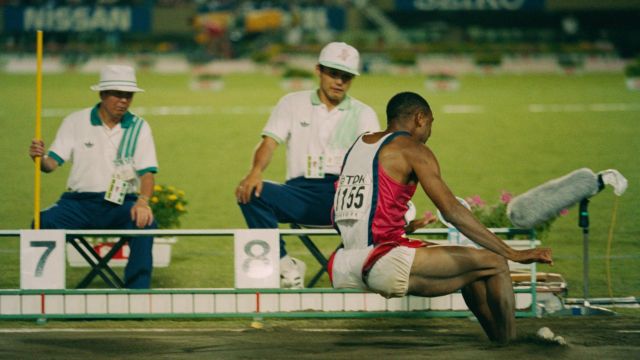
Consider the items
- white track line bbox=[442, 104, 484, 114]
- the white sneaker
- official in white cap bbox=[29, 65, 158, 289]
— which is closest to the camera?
the white sneaker

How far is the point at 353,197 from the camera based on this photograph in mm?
6270

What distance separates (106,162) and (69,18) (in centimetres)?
4676

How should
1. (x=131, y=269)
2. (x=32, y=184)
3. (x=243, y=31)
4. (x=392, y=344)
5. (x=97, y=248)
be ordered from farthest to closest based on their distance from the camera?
(x=243, y=31) < (x=32, y=184) < (x=97, y=248) < (x=131, y=269) < (x=392, y=344)

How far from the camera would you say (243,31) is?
5006 centimetres

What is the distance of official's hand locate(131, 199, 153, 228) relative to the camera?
7.88 meters

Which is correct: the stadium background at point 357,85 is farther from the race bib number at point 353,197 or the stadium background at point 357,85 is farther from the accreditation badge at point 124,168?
the race bib number at point 353,197

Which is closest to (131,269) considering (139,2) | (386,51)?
(386,51)

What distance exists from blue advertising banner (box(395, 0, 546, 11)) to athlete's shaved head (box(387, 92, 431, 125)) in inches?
1869

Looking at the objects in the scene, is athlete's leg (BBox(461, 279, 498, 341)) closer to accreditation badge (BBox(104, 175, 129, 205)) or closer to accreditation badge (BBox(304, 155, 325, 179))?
accreditation badge (BBox(304, 155, 325, 179))


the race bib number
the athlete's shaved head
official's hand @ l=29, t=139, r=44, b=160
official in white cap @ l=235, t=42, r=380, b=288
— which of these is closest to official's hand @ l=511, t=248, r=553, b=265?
the race bib number

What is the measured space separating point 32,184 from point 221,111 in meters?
9.99

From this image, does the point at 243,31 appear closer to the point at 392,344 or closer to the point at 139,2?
the point at 139,2

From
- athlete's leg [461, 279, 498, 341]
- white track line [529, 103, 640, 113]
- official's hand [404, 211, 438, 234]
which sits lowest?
athlete's leg [461, 279, 498, 341]

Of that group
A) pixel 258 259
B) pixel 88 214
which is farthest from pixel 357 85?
pixel 258 259
